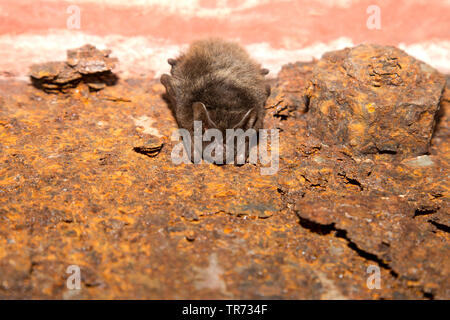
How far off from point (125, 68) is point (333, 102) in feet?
11.2

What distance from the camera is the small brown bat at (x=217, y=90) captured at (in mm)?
4836

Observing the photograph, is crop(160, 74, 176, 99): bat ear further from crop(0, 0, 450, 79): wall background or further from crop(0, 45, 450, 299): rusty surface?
crop(0, 0, 450, 79): wall background

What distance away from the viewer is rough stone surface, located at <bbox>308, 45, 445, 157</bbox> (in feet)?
14.9

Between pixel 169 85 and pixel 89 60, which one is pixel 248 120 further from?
pixel 89 60

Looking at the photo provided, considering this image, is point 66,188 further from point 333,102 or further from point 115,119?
point 333,102

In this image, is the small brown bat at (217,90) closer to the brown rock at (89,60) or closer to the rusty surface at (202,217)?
the rusty surface at (202,217)

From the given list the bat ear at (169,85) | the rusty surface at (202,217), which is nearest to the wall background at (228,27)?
the bat ear at (169,85)

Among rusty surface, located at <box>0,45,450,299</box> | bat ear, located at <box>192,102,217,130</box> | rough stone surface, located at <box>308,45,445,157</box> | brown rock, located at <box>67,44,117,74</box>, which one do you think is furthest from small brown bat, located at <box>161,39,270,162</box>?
brown rock, located at <box>67,44,117,74</box>

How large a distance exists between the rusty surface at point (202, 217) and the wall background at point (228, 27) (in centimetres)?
206

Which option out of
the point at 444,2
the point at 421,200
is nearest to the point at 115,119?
the point at 421,200

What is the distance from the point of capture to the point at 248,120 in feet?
16.0

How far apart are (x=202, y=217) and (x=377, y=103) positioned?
2.54 metres

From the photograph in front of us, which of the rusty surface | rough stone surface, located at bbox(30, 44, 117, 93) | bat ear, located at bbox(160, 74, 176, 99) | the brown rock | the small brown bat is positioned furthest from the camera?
the brown rock

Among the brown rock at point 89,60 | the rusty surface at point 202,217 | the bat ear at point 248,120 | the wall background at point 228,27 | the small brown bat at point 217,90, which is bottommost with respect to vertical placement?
the rusty surface at point 202,217
